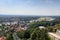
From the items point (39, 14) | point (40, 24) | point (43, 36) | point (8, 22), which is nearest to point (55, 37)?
point (43, 36)

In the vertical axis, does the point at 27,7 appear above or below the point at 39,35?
above

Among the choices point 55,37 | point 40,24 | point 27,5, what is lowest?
point 55,37

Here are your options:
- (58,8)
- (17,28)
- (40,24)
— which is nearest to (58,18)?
(58,8)

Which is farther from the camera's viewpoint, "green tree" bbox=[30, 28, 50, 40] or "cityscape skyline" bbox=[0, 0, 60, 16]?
"cityscape skyline" bbox=[0, 0, 60, 16]

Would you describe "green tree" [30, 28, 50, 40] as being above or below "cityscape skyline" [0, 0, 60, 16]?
below

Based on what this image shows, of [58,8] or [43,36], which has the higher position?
[58,8]

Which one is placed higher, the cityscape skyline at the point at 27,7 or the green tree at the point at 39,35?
the cityscape skyline at the point at 27,7

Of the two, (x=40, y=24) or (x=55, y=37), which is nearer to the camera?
(x=55, y=37)

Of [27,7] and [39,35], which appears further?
[27,7]

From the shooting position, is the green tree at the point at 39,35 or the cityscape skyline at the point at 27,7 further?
the cityscape skyline at the point at 27,7

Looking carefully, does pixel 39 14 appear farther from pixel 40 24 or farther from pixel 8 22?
pixel 8 22
